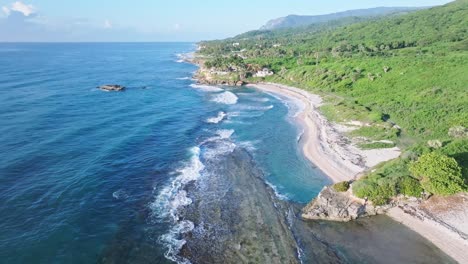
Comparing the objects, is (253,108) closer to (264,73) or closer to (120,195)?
(264,73)

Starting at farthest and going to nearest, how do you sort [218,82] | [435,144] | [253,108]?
[218,82], [253,108], [435,144]

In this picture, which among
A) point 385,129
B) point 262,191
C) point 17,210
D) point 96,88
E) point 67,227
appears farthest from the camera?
point 96,88

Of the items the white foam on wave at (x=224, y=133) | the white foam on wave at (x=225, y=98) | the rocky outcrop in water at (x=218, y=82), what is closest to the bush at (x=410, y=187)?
the white foam on wave at (x=224, y=133)

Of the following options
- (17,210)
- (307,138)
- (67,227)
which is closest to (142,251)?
(67,227)

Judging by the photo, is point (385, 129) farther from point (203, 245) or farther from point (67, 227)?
point (67, 227)

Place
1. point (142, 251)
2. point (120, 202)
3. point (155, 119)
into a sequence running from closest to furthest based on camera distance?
point (142, 251) < point (120, 202) < point (155, 119)

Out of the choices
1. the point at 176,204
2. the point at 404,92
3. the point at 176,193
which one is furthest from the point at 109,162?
the point at 404,92

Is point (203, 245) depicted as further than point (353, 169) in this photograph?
No
